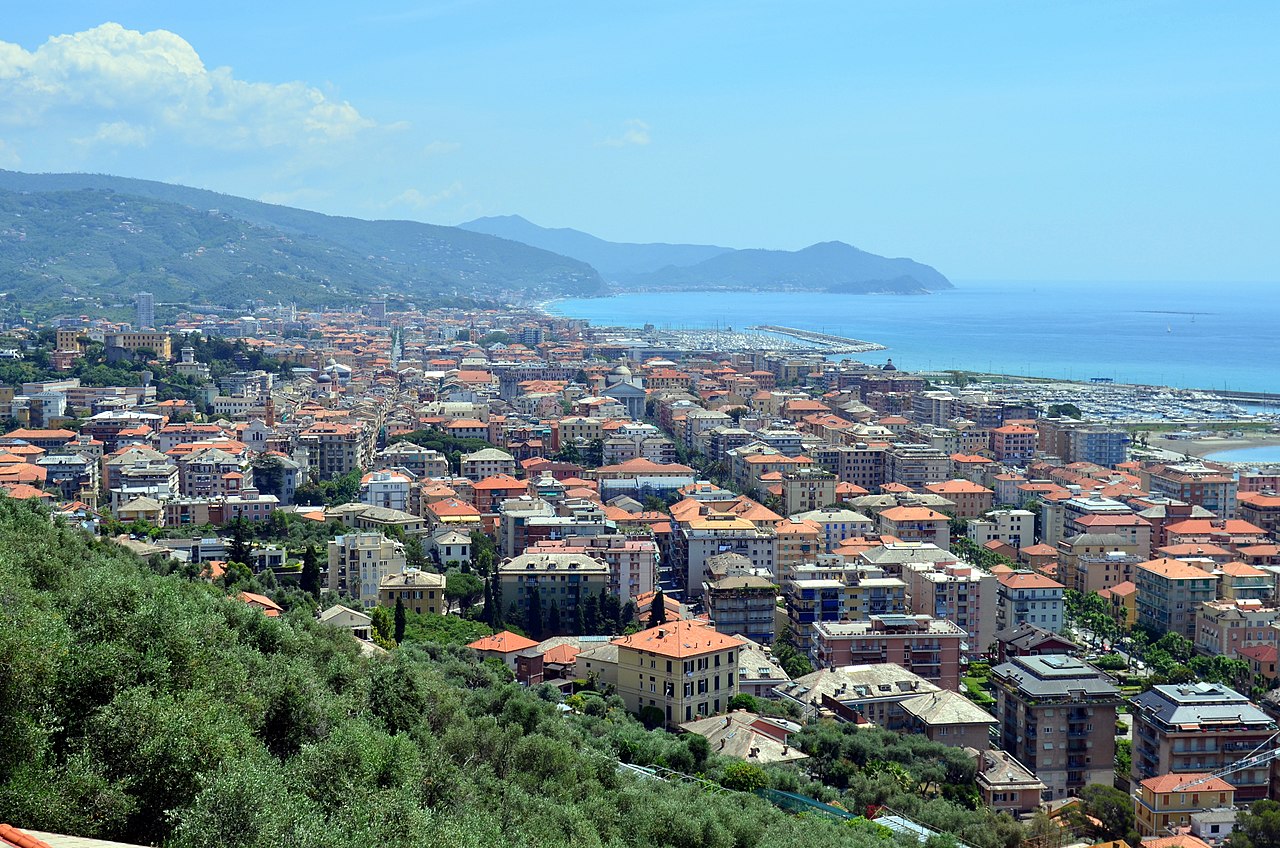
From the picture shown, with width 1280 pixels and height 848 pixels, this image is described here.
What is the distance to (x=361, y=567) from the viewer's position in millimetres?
18422

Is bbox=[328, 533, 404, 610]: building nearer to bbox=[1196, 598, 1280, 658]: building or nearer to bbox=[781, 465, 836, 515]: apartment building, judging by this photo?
bbox=[781, 465, 836, 515]: apartment building

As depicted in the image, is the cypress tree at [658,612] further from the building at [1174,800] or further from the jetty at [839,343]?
the jetty at [839,343]

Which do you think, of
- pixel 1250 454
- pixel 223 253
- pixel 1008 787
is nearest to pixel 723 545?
pixel 1008 787

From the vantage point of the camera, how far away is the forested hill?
6.16 metres

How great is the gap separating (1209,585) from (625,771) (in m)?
12.6

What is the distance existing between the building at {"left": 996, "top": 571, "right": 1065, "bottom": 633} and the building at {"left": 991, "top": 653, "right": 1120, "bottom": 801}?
15.6ft

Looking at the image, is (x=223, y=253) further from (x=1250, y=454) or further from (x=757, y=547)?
(x=757, y=547)

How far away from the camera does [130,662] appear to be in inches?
287

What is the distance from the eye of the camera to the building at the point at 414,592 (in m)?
18.1

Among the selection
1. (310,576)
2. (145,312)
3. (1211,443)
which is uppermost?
(145,312)

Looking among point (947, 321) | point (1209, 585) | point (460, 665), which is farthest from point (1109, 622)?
point (947, 321)

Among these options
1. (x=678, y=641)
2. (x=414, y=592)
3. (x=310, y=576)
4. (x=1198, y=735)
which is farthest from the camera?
(x=414, y=592)

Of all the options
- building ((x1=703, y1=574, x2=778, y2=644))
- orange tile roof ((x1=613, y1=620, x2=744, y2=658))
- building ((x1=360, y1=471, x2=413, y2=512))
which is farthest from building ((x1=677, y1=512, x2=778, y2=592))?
building ((x1=360, y1=471, x2=413, y2=512))

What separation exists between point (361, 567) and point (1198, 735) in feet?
34.1
